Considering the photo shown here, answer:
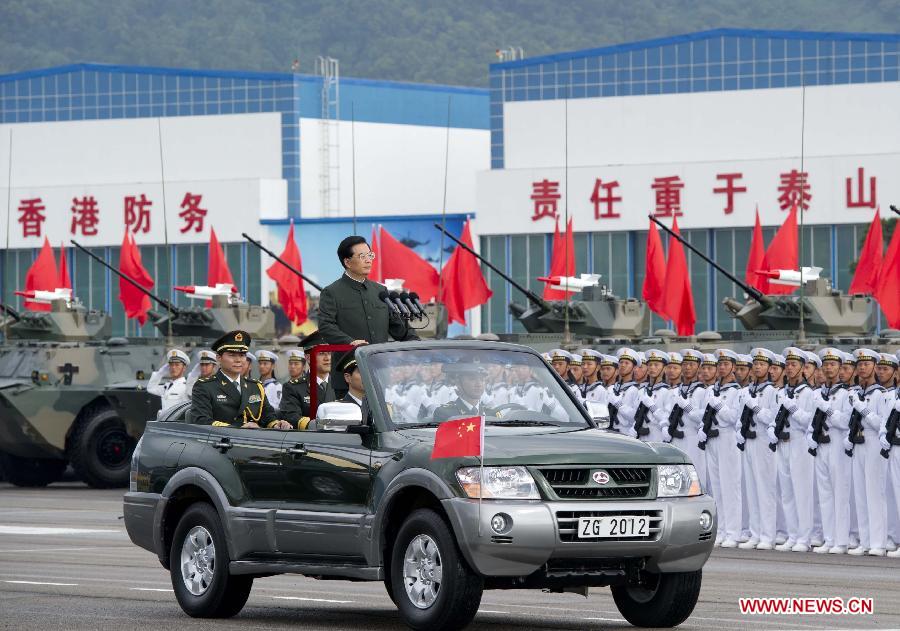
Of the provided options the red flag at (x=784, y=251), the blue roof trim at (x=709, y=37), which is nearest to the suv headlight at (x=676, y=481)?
the red flag at (x=784, y=251)

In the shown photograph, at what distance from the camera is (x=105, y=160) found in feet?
201

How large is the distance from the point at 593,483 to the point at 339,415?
1381 millimetres

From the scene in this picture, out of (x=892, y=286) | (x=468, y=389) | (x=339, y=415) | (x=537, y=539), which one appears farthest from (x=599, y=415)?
(x=892, y=286)

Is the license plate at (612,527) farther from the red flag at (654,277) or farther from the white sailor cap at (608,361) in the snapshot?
the red flag at (654,277)

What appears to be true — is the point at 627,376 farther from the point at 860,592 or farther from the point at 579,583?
the point at 579,583

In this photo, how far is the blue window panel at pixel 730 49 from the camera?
53.2 m

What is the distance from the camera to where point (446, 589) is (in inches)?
413

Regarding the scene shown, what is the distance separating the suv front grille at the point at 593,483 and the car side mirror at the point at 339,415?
109 centimetres

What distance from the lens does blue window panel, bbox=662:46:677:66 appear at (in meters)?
53.8

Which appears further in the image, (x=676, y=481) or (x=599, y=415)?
(x=599, y=415)

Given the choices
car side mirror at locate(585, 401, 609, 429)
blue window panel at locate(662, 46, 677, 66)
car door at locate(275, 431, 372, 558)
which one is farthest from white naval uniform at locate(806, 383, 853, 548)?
blue window panel at locate(662, 46, 677, 66)

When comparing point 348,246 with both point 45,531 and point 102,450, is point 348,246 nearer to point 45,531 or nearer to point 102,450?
point 45,531

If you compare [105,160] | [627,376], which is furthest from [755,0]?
[627,376]

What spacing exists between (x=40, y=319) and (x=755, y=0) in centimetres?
11224
